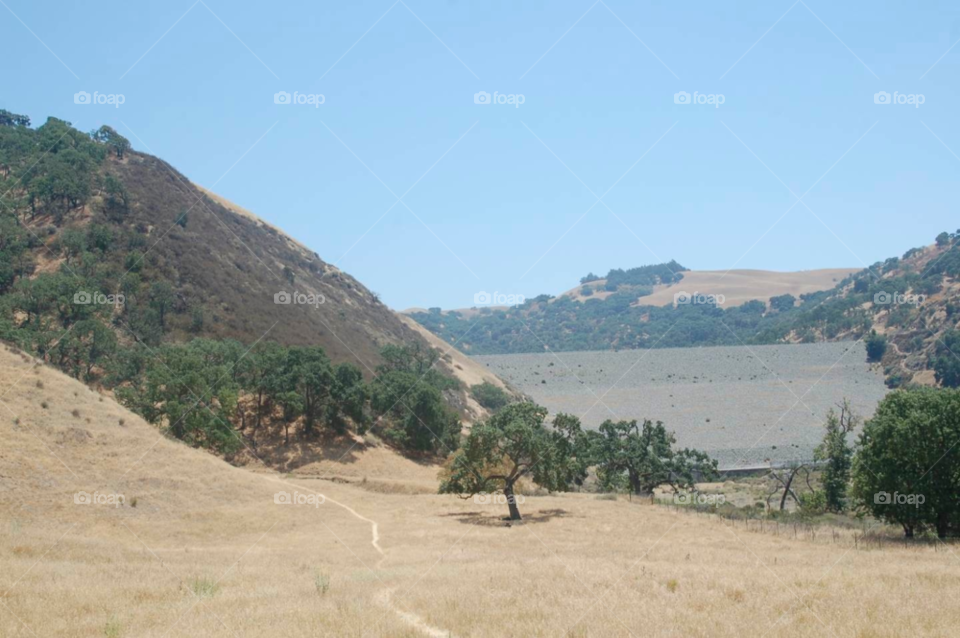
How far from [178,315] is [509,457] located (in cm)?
5131

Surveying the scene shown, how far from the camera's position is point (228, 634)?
40.7 ft

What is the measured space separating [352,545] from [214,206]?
96.8m

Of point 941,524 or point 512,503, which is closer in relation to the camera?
point 941,524

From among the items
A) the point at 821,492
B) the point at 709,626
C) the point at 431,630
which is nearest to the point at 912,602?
the point at 709,626

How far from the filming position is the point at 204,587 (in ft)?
57.1
